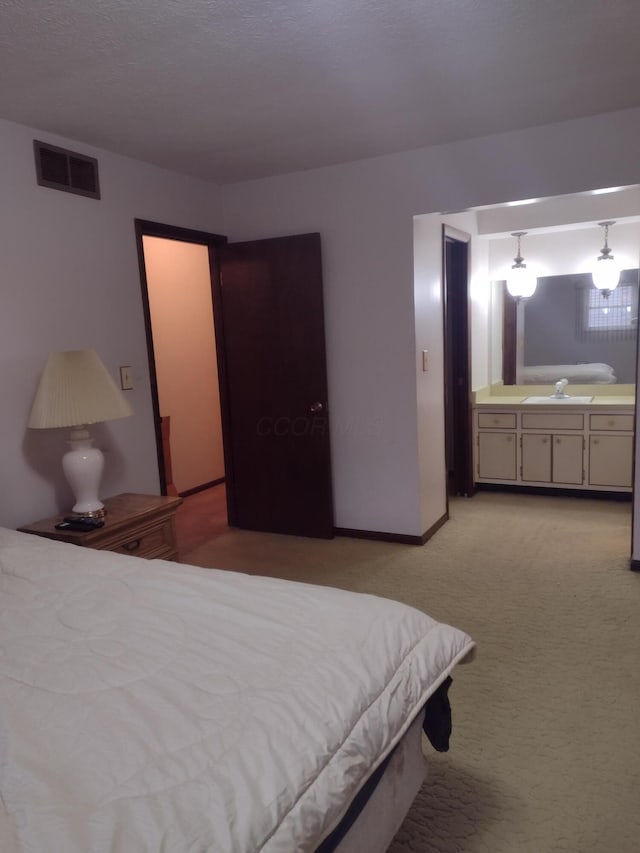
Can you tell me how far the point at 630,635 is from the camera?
8.86ft

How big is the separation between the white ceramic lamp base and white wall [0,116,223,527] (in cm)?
23

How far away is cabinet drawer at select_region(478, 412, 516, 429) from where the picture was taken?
4891 millimetres

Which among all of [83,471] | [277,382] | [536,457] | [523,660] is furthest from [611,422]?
[83,471]

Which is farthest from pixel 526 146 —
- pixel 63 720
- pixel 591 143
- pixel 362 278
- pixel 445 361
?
pixel 63 720

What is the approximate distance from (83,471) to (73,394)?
1.15 feet

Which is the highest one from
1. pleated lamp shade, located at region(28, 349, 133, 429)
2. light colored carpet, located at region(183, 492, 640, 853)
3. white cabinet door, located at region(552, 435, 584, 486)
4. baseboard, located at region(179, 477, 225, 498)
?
pleated lamp shade, located at region(28, 349, 133, 429)

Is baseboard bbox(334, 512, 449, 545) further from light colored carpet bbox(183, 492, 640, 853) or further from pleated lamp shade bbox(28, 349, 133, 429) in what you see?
pleated lamp shade bbox(28, 349, 133, 429)

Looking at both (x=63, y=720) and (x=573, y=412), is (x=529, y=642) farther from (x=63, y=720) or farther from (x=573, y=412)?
(x=573, y=412)

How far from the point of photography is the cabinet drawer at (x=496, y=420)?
16.0 ft

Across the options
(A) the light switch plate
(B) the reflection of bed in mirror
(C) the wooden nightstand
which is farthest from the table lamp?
(B) the reflection of bed in mirror

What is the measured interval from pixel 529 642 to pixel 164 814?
83.2 inches

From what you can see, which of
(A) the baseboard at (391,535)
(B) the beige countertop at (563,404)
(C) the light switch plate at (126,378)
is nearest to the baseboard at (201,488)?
(A) the baseboard at (391,535)

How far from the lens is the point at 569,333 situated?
5070 mm

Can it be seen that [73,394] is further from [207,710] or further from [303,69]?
[207,710]
